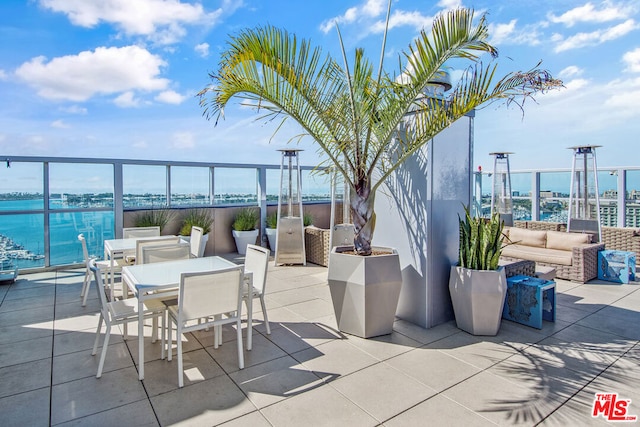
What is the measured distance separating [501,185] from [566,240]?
127 inches

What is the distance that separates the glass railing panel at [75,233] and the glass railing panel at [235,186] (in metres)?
2.08

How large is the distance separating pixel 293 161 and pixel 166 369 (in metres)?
4.76

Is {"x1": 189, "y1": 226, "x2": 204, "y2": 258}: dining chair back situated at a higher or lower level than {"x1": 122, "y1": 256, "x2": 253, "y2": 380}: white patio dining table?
higher

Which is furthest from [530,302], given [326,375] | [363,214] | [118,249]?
[118,249]

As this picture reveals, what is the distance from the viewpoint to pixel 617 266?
16.7ft

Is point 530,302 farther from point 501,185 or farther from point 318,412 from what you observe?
point 501,185

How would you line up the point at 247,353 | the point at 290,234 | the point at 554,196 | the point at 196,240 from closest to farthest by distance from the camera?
the point at 247,353 < the point at 196,240 < the point at 290,234 < the point at 554,196

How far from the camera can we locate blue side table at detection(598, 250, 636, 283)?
5.02m

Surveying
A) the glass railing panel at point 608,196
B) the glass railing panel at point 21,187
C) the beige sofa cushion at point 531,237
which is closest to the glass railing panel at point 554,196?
the glass railing panel at point 608,196

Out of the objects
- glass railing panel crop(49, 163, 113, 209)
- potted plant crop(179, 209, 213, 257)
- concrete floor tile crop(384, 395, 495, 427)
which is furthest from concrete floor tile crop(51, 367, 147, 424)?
glass railing panel crop(49, 163, 113, 209)

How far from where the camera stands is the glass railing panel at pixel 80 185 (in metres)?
Answer: 5.82

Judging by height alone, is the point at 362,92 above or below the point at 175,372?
above

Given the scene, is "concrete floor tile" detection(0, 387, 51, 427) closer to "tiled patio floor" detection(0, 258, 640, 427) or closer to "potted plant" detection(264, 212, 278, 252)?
"tiled patio floor" detection(0, 258, 640, 427)

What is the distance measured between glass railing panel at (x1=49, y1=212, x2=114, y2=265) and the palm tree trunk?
4.86m
